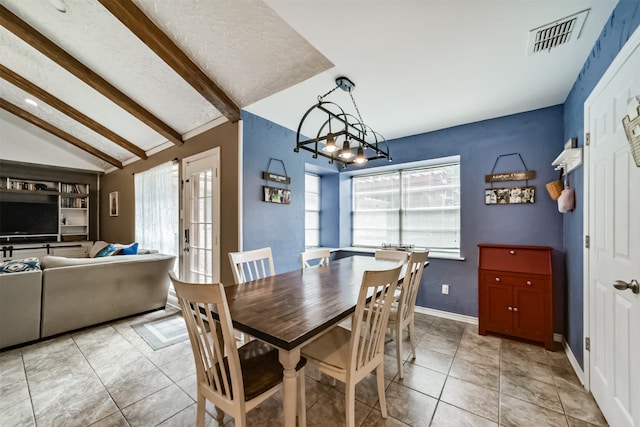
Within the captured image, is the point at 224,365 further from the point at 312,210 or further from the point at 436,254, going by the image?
the point at 312,210

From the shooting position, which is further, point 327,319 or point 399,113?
point 399,113

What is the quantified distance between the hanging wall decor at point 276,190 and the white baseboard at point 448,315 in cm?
237

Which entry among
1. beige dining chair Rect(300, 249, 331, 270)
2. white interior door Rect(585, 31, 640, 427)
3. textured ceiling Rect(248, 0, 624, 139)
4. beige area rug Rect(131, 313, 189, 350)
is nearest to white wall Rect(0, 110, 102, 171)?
beige area rug Rect(131, 313, 189, 350)

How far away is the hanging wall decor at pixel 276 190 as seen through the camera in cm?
305

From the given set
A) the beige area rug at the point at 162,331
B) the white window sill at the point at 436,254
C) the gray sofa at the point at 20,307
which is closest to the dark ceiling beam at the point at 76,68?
the gray sofa at the point at 20,307

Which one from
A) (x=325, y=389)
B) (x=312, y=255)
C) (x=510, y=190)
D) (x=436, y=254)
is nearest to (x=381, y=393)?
(x=325, y=389)

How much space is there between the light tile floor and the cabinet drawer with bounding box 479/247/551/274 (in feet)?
2.49

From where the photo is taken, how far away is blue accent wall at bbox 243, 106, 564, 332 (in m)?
2.63

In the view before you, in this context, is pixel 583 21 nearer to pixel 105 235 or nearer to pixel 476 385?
pixel 476 385

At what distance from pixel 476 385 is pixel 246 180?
2.86 m

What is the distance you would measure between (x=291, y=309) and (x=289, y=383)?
358 millimetres

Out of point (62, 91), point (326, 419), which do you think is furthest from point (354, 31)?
point (62, 91)

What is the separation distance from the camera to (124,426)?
1.52 m

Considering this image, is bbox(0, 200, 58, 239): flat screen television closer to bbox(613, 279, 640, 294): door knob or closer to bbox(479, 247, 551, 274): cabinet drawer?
bbox(479, 247, 551, 274): cabinet drawer
